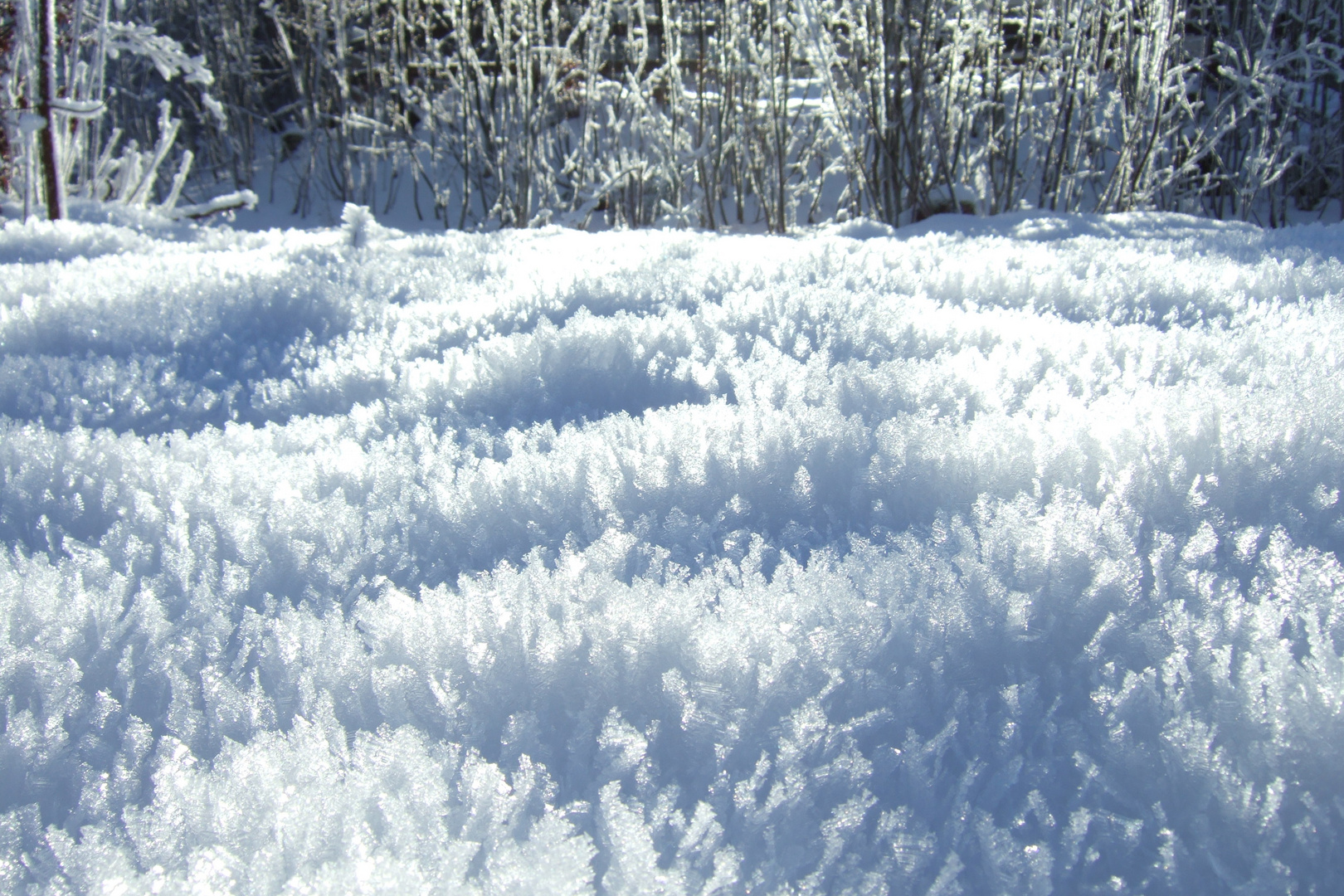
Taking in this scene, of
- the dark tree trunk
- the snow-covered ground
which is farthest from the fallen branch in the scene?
the snow-covered ground

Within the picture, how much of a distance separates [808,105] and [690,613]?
5.80 m

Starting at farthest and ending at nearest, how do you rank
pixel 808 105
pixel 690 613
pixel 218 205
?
pixel 808 105 < pixel 218 205 < pixel 690 613

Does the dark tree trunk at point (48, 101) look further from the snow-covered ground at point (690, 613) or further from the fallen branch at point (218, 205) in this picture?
the snow-covered ground at point (690, 613)

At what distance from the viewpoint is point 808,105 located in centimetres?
563

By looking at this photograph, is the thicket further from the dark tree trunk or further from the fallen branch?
the fallen branch

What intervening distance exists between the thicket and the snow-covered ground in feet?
8.10

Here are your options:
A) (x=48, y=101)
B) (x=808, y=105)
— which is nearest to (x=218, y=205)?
(x=48, y=101)

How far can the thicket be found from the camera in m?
3.43

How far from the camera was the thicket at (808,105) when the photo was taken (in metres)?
3.43

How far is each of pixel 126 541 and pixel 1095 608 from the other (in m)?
0.74

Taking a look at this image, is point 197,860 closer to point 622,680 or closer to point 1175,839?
point 622,680

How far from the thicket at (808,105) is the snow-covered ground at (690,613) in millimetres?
2470

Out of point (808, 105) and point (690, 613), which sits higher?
point (808, 105)

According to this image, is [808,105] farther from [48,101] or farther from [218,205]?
[48,101]
